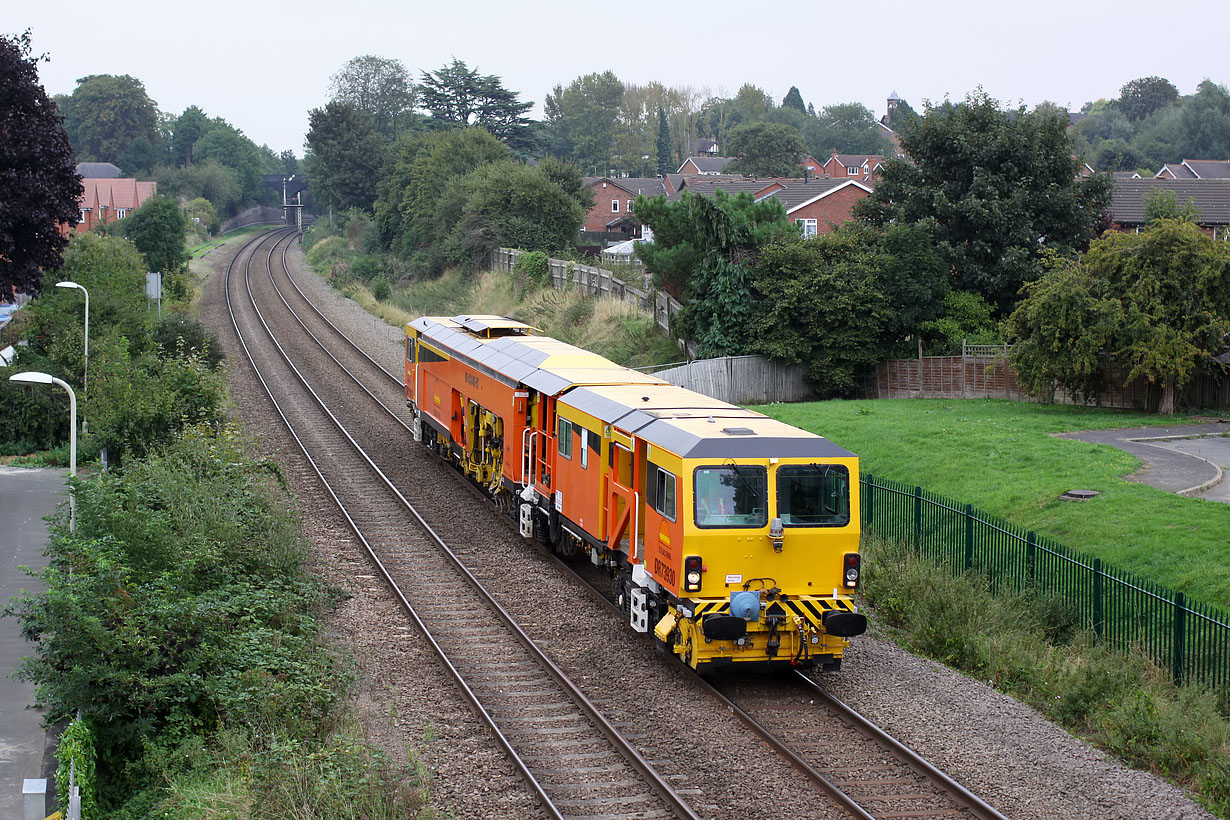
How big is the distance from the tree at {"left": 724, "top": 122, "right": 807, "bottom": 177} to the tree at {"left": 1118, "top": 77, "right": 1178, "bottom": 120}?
7649 centimetres

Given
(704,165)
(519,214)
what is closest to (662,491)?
(519,214)

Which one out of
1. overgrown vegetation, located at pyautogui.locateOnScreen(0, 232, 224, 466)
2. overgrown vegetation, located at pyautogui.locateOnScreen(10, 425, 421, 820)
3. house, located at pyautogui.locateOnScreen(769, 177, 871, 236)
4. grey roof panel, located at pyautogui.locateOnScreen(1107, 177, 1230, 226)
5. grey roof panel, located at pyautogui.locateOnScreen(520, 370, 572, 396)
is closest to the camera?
overgrown vegetation, located at pyautogui.locateOnScreen(10, 425, 421, 820)

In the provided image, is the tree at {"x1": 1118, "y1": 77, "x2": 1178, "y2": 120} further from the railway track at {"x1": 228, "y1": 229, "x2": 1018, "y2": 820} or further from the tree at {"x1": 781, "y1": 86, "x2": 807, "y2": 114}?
the railway track at {"x1": 228, "y1": 229, "x2": 1018, "y2": 820}

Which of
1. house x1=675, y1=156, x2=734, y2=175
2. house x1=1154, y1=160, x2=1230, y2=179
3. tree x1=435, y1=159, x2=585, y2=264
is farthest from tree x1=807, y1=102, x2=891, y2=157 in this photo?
tree x1=435, y1=159, x2=585, y2=264

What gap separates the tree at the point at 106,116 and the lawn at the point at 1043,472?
118815 mm

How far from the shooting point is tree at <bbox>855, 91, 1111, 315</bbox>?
34.7 m

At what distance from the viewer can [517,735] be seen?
37.7 feet

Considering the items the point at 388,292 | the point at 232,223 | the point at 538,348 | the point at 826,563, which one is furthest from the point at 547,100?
the point at 826,563

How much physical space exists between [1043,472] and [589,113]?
123313 millimetres

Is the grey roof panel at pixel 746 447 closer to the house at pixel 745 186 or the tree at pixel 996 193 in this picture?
the tree at pixel 996 193

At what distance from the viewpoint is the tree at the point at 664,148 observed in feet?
455

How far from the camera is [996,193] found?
34.6m

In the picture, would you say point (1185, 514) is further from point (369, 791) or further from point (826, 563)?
point (369, 791)

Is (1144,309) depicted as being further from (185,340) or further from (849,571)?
(185,340)
